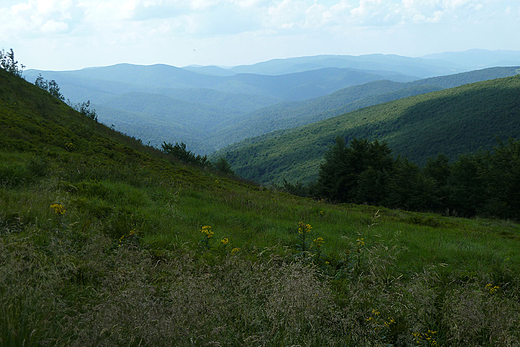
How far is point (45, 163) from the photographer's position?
23.0 ft

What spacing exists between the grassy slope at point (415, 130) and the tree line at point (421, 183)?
7339cm

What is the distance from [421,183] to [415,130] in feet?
389

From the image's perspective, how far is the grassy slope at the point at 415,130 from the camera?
109 meters

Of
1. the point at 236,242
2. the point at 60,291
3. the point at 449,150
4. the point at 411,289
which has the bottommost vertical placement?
the point at 449,150

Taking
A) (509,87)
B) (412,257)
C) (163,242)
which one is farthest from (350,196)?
(509,87)

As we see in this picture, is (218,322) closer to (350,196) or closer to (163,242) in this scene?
(163,242)

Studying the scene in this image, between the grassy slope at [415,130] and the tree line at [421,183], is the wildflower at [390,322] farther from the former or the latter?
the grassy slope at [415,130]

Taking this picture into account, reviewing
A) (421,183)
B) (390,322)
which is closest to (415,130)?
(421,183)

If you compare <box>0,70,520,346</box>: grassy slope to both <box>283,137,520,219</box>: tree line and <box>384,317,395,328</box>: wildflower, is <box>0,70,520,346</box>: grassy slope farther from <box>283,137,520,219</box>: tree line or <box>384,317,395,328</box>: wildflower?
<box>283,137,520,219</box>: tree line

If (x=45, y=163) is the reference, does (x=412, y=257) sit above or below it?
below

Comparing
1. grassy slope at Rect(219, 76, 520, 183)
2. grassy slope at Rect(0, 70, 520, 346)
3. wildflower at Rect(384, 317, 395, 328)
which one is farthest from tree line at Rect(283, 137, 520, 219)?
grassy slope at Rect(219, 76, 520, 183)

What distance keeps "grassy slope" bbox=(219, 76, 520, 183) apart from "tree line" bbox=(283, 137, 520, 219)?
241 feet

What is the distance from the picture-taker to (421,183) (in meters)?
24.1

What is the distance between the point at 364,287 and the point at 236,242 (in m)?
2.40
